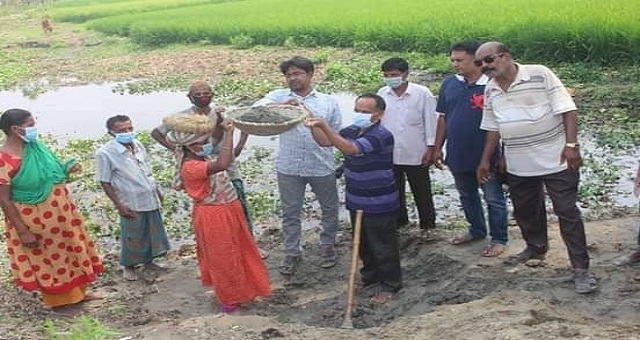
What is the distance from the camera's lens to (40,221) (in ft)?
17.2

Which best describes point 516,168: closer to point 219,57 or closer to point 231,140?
point 231,140

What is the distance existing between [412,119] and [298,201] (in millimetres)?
1073

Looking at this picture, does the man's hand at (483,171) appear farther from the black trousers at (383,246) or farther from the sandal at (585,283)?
the sandal at (585,283)

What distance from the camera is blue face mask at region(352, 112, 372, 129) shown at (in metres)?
4.85

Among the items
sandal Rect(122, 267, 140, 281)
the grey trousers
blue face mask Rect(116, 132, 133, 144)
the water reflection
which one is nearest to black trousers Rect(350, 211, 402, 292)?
the grey trousers

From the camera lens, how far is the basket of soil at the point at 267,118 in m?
4.60

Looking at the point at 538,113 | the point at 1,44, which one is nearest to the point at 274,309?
the point at 538,113

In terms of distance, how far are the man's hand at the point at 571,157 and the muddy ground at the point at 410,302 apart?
765 millimetres

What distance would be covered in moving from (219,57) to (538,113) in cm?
1609

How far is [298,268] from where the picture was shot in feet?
19.3

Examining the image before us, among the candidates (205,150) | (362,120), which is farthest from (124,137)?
(362,120)

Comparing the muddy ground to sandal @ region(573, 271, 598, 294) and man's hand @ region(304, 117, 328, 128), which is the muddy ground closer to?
sandal @ region(573, 271, 598, 294)

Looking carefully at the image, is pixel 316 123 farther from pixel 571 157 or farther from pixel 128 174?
pixel 128 174

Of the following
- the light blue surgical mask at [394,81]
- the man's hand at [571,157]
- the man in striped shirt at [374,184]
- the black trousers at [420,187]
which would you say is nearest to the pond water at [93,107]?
the black trousers at [420,187]
